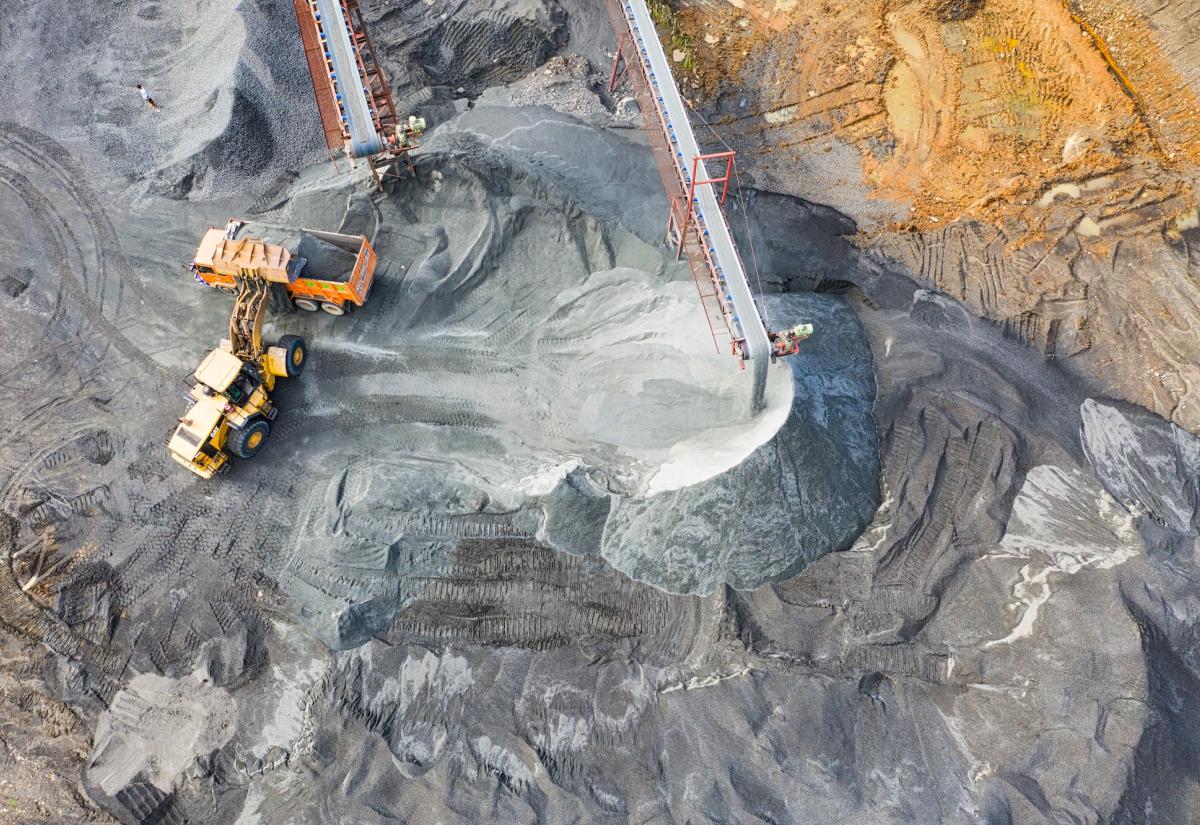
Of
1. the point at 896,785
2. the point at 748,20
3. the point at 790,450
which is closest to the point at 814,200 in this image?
the point at 748,20

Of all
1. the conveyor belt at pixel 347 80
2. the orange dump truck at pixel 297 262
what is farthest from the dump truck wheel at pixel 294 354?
the conveyor belt at pixel 347 80

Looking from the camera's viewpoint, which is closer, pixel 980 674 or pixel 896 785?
pixel 896 785

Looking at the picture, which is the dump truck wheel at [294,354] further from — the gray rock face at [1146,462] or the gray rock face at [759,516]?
the gray rock face at [1146,462]

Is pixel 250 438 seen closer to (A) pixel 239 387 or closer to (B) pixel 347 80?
(A) pixel 239 387

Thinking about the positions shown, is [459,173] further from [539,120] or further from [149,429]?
[149,429]

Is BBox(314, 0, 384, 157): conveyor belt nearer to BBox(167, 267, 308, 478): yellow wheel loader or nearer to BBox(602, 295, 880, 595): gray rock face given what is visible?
BBox(167, 267, 308, 478): yellow wheel loader
